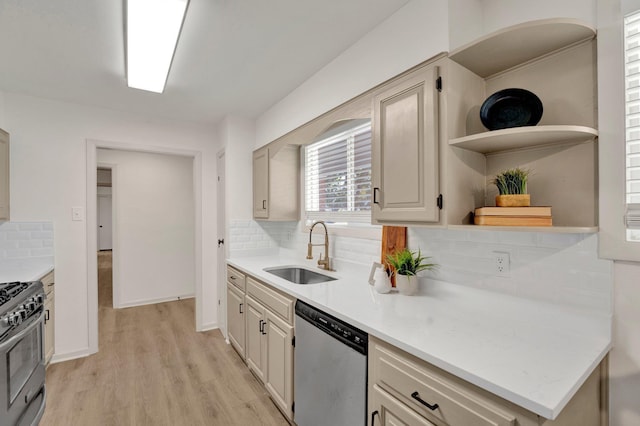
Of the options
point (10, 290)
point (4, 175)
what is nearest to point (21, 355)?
point (10, 290)

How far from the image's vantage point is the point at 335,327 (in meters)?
1.51

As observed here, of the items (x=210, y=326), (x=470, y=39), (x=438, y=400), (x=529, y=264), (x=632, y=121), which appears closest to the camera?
(x=438, y=400)

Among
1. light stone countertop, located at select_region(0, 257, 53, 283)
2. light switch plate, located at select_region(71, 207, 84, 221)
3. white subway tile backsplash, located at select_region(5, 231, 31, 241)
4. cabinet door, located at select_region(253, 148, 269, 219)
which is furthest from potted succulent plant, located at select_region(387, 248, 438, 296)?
white subway tile backsplash, located at select_region(5, 231, 31, 241)

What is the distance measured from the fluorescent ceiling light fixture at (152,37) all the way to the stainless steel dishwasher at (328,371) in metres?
1.67

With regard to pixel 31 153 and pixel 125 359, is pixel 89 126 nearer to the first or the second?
pixel 31 153

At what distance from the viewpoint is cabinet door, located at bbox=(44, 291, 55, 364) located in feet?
8.46

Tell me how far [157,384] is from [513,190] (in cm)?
282

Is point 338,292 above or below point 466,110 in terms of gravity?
below

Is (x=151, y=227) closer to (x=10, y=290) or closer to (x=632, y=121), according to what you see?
(x=10, y=290)

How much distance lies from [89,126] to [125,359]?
227cm

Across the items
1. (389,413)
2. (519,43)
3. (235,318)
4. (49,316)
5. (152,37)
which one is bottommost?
(235,318)

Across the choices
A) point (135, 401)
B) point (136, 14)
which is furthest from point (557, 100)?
point (135, 401)

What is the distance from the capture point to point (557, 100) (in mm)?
1318

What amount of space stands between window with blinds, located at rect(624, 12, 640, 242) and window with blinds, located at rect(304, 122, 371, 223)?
1.36 metres
